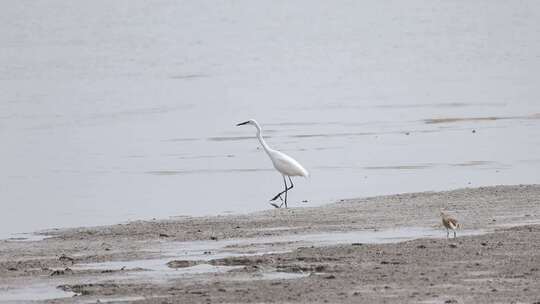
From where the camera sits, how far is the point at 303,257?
42.6 ft

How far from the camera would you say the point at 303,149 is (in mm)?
26078

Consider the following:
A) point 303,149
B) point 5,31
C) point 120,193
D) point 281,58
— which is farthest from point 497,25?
point 120,193

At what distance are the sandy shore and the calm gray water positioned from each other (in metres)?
2.22

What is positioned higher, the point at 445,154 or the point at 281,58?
the point at 281,58

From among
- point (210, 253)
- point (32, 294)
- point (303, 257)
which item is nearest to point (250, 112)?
point (210, 253)

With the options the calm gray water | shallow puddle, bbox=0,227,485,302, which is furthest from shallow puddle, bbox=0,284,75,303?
the calm gray water

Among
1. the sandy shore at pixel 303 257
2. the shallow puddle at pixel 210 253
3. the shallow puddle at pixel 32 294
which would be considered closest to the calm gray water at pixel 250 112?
the sandy shore at pixel 303 257

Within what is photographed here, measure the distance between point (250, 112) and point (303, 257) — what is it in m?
22.7

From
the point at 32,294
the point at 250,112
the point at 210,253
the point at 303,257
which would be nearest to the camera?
the point at 32,294

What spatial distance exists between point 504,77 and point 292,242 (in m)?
29.7

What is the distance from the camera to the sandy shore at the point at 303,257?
11.3 meters

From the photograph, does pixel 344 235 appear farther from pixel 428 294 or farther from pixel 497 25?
pixel 497 25

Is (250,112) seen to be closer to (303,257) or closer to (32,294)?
(303,257)

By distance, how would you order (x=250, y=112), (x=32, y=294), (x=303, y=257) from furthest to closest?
(x=250, y=112)
(x=303, y=257)
(x=32, y=294)
